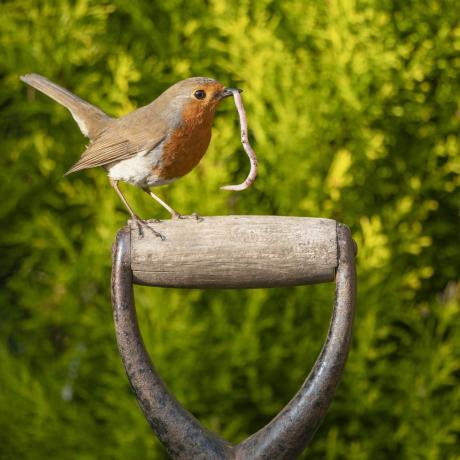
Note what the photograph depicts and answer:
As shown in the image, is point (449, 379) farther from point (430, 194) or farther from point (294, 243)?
point (294, 243)

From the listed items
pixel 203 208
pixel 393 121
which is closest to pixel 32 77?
pixel 203 208

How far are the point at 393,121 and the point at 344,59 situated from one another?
1.15 feet

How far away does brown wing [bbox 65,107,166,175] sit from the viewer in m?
2.19

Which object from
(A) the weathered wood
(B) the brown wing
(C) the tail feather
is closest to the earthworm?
(A) the weathered wood

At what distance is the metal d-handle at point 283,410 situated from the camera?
5.73 feet

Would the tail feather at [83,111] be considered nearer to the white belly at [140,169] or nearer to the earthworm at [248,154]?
the white belly at [140,169]

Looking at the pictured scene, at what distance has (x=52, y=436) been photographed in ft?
10.2

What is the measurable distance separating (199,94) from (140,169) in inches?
10.3

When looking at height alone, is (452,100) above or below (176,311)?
above

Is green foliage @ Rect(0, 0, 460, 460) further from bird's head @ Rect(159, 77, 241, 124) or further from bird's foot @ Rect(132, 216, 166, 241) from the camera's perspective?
bird's foot @ Rect(132, 216, 166, 241)

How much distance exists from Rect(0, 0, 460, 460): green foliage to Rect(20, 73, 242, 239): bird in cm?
69

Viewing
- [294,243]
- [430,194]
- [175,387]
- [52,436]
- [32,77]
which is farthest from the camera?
[430,194]

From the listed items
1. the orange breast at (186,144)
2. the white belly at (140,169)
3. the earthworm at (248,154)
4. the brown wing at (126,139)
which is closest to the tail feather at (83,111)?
the brown wing at (126,139)

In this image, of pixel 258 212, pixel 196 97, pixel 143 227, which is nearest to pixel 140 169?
pixel 196 97
